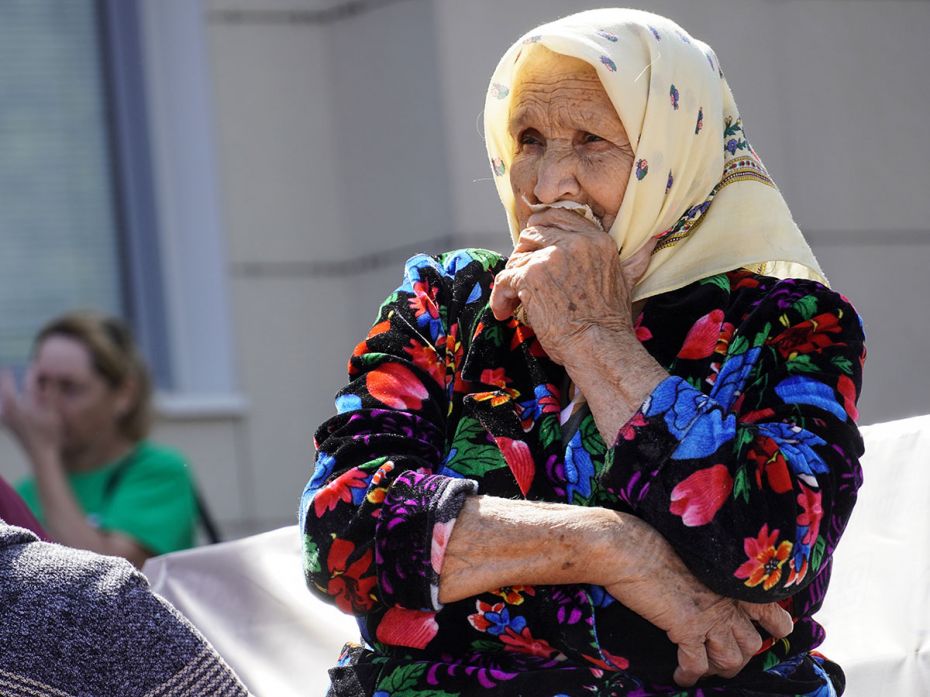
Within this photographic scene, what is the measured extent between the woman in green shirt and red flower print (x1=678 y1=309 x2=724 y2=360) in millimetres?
2613

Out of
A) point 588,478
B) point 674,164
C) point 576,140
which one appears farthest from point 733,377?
point 576,140

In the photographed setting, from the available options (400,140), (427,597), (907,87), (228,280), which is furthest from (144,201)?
(427,597)

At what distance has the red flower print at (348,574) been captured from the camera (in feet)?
7.29

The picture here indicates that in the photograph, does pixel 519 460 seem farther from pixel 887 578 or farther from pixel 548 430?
pixel 887 578

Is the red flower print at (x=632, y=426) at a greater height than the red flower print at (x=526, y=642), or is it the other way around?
the red flower print at (x=632, y=426)

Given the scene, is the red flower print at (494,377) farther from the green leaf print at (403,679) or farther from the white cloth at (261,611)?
the white cloth at (261,611)

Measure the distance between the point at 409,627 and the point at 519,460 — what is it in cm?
29

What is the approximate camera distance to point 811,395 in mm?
2219

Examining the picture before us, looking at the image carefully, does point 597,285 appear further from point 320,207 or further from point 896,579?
point 320,207

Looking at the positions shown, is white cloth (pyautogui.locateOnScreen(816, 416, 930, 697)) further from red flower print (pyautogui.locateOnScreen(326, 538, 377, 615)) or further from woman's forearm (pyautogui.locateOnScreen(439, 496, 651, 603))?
red flower print (pyautogui.locateOnScreen(326, 538, 377, 615))

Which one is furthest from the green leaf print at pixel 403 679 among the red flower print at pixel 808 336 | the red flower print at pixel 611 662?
the red flower print at pixel 808 336

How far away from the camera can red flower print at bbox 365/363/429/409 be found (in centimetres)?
238

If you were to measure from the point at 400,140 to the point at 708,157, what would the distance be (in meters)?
3.27

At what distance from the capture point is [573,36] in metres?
2.41
